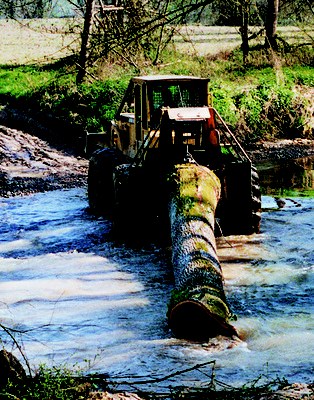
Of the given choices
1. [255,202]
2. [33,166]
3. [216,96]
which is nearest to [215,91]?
[216,96]

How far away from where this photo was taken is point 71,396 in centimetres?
550

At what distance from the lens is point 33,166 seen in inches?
805

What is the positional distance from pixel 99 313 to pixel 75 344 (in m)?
1.21

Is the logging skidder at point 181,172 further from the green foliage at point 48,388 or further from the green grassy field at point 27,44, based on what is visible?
the green grassy field at point 27,44

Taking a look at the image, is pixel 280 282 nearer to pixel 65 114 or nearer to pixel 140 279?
pixel 140 279

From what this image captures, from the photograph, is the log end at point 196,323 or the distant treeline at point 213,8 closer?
the log end at point 196,323

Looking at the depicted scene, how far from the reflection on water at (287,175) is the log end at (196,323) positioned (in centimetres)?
979

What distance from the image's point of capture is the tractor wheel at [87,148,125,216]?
1480 cm

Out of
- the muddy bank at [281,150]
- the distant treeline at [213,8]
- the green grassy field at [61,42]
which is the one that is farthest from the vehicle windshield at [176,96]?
the green grassy field at [61,42]

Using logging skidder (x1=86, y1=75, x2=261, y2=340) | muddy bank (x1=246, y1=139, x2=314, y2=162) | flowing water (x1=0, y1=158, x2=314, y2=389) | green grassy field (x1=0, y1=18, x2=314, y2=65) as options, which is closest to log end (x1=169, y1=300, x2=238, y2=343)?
flowing water (x1=0, y1=158, x2=314, y2=389)

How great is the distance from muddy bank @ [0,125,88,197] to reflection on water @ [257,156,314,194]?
4906mm

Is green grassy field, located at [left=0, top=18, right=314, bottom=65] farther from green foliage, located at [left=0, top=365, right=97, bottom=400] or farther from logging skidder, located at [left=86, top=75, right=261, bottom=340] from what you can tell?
green foliage, located at [left=0, top=365, right=97, bottom=400]

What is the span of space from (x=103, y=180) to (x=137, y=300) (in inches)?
217

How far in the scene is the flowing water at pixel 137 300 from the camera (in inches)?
291
